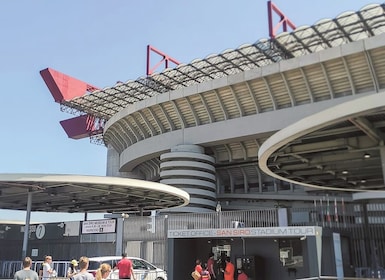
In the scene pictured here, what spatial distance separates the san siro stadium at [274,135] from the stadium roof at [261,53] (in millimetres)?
113

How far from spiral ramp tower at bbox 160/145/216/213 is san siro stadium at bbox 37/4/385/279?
118mm

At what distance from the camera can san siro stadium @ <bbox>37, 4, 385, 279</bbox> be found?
15.7m

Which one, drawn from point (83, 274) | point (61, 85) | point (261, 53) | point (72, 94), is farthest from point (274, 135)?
point (72, 94)

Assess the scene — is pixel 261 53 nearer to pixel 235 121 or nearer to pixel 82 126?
pixel 235 121

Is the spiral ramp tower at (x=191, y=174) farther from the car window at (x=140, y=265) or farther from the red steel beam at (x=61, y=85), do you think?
the car window at (x=140, y=265)

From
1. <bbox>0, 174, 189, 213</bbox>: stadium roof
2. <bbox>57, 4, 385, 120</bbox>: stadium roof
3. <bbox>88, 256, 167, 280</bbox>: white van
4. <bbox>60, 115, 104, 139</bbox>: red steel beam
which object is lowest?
<bbox>88, 256, 167, 280</bbox>: white van

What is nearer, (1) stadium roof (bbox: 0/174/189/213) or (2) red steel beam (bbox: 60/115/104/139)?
(1) stadium roof (bbox: 0/174/189/213)

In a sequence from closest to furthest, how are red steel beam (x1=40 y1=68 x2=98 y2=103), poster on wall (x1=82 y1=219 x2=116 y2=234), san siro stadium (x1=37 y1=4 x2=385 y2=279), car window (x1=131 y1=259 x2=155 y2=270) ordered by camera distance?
san siro stadium (x1=37 y1=4 x2=385 y2=279)
car window (x1=131 y1=259 x2=155 y2=270)
poster on wall (x1=82 y1=219 x2=116 y2=234)
red steel beam (x1=40 y1=68 x2=98 y2=103)

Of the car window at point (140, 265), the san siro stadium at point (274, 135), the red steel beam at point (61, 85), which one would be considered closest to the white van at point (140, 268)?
the car window at point (140, 265)

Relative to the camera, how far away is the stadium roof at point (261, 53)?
3497 centimetres

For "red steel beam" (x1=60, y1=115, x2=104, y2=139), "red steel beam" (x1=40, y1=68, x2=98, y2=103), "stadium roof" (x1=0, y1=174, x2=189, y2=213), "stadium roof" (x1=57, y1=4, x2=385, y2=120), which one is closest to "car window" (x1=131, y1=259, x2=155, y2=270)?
"stadium roof" (x1=0, y1=174, x2=189, y2=213)

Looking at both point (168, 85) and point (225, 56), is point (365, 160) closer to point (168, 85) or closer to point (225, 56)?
point (225, 56)

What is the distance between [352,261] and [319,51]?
77.2 feet

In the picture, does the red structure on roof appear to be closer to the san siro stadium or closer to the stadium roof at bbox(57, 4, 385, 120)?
the san siro stadium
